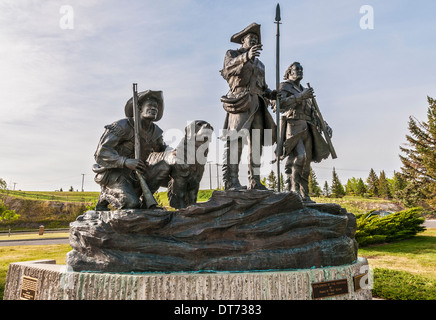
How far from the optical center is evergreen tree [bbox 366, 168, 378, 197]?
1569 inches

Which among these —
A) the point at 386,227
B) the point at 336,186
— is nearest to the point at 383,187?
→ the point at 336,186

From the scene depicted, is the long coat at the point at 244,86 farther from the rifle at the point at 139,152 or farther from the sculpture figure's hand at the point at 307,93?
the rifle at the point at 139,152

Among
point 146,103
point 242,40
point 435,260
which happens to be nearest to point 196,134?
point 146,103

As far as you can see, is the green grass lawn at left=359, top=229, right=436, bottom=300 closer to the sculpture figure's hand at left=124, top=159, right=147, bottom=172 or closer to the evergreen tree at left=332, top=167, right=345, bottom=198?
the sculpture figure's hand at left=124, top=159, right=147, bottom=172

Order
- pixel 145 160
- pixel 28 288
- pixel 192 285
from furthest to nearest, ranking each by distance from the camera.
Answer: pixel 145 160 < pixel 28 288 < pixel 192 285

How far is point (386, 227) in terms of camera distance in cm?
1255

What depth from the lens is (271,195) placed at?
443 centimetres

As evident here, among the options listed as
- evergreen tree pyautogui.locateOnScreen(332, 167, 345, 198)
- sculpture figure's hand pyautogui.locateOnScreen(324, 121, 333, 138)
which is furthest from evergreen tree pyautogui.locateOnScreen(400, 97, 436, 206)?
sculpture figure's hand pyautogui.locateOnScreen(324, 121, 333, 138)

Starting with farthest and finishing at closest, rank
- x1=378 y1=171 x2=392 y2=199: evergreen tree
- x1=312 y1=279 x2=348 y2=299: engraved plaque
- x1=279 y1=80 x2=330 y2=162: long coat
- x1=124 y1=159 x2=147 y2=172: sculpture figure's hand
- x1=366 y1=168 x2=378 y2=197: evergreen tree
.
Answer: x1=366 y1=168 x2=378 y2=197: evergreen tree → x1=378 y1=171 x2=392 y2=199: evergreen tree → x1=279 y1=80 x2=330 y2=162: long coat → x1=124 y1=159 x2=147 y2=172: sculpture figure's hand → x1=312 y1=279 x2=348 y2=299: engraved plaque

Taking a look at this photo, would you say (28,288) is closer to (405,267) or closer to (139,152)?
(139,152)

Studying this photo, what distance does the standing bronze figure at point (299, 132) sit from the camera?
5.90 m

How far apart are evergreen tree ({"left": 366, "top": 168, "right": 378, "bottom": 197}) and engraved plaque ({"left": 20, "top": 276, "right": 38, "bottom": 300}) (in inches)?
1612

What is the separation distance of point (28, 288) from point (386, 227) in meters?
12.4
